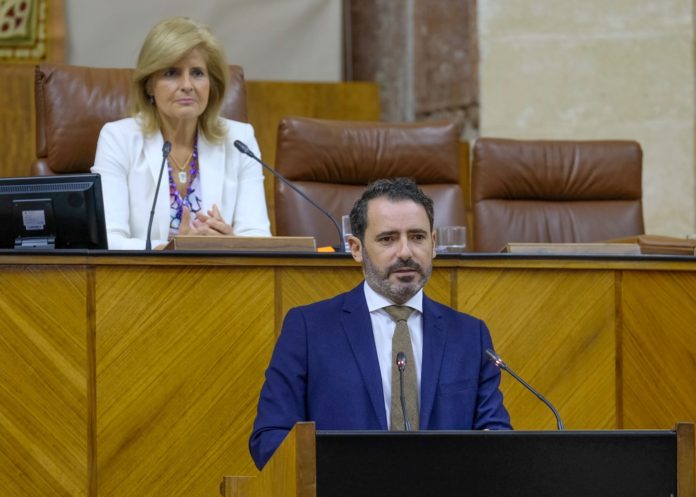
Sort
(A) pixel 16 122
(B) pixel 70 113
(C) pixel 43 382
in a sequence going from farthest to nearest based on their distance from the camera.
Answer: (A) pixel 16 122 < (B) pixel 70 113 < (C) pixel 43 382

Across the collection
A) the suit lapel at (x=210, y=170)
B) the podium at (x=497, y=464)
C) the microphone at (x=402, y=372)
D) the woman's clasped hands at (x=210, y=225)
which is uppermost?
the suit lapel at (x=210, y=170)

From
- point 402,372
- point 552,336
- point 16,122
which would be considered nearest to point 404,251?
point 402,372

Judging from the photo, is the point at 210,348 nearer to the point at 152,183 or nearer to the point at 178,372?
the point at 178,372

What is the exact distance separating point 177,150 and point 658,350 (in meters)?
1.65

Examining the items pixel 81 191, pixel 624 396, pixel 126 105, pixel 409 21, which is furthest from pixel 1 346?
pixel 409 21

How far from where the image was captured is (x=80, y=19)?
243 inches

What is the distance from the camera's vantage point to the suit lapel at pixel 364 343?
286 cm

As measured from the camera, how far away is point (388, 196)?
2941 mm

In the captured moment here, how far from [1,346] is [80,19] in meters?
3.16

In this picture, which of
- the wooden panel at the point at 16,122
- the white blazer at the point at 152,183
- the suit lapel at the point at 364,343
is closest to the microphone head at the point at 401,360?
the suit lapel at the point at 364,343

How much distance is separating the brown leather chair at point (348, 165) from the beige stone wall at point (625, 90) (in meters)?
1.60

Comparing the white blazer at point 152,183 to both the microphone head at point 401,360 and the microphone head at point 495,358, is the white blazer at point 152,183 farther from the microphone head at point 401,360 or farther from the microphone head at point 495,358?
the microphone head at point 401,360

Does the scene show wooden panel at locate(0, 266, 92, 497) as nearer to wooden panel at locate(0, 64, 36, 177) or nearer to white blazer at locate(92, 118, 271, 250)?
white blazer at locate(92, 118, 271, 250)

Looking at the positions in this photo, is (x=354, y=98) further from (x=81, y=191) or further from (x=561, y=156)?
(x=81, y=191)
